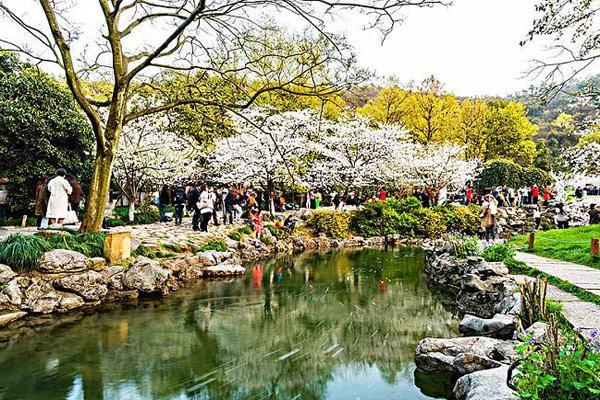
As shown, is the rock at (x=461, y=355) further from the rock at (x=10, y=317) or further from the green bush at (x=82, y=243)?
the green bush at (x=82, y=243)

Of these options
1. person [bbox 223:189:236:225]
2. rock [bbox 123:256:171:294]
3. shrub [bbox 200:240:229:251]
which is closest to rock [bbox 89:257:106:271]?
rock [bbox 123:256:171:294]

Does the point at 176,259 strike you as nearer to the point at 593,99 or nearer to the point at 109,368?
the point at 109,368

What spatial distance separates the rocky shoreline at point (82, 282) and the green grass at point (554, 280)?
640 centimetres

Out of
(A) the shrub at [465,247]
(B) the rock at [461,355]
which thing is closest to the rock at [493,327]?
(B) the rock at [461,355]

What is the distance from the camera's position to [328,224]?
1898 cm

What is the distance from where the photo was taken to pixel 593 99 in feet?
29.5

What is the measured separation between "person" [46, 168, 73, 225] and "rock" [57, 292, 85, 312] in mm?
2724

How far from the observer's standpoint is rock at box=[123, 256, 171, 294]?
9008mm

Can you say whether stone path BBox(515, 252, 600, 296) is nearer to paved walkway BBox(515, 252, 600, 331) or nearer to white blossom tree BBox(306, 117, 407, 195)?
paved walkway BBox(515, 252, 600, 331)

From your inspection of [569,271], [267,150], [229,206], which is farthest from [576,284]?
[267,150]

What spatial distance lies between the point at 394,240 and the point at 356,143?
5.54 metres

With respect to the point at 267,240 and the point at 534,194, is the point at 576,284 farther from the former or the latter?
the point at 534,194

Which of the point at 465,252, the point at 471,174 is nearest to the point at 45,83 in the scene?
the point at 465,252

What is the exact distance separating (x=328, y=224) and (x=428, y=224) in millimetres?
4871
